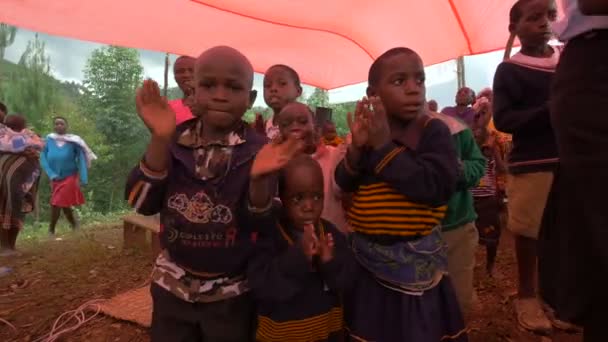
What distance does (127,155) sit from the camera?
1052cm

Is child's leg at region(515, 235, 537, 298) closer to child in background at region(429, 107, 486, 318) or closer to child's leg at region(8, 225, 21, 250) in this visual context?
child in background at region(429, 107, 486, 318)

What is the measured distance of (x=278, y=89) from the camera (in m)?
2.47

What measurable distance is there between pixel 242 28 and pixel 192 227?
12.0 feet

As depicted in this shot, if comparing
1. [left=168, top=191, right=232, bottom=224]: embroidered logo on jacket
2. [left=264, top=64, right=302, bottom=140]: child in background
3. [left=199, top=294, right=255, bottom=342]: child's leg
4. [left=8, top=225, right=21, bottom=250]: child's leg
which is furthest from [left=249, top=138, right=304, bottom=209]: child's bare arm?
[left=8, top=225, right=21, bottom=250]: child's leg

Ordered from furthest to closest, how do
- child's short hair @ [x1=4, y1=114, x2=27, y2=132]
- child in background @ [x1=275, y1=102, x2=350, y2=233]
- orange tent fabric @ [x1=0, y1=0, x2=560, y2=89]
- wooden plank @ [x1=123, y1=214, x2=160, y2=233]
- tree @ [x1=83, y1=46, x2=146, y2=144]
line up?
tree @ [x1=83, y1=46, x2=146, y2=144] → child's short hair @ [x1=4, y1=114, x2=27, y2=132] → wooden plank @ [x1=123, y1=214, x2=160, y2=233] → orange tent fabric @ [x1=0, y1=0, x2=560, y2=89] → child in background @ [x1=275, y1=102, x2=350, y2=233]

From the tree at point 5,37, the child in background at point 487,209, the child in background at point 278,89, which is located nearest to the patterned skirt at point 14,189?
the child in background at point 278,89

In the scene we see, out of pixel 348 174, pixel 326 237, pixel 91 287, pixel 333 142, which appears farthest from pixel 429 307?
pixel 91 287

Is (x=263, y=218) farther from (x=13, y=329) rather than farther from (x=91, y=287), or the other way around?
(x=91, y=287)

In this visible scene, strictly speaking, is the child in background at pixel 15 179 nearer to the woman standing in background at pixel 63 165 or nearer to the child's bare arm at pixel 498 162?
the woman standing in background at pixel 63 165

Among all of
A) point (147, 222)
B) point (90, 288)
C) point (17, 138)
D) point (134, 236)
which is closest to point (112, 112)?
point (17, 138)

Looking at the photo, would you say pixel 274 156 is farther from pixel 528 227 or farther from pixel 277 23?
pixel 277 23

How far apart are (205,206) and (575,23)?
1.21 m

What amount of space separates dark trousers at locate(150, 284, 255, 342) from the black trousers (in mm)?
1027

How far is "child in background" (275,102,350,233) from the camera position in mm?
1846
